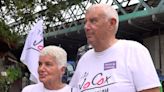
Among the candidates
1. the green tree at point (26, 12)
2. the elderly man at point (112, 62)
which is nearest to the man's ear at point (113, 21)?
the elderly man at point (112, 62)

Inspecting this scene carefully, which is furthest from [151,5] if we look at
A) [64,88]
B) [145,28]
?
[64,88]

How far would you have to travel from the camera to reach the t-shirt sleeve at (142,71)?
2686mm

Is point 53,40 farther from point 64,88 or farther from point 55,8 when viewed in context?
point 64,88

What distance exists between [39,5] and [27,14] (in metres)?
0.83

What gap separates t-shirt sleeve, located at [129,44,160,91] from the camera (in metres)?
2.69

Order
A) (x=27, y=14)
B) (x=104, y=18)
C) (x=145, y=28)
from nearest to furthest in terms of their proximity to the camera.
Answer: (x=104, y=18) < (x=27, y=14) < (x=145, y=28)

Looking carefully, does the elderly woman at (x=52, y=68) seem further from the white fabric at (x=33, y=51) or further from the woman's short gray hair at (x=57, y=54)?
the white fabric at (x=33, y=51)

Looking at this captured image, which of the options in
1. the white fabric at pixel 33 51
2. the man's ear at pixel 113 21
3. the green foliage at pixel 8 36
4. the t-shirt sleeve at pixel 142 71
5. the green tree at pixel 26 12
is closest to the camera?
the t-shirt sleeve at pixel 142 71

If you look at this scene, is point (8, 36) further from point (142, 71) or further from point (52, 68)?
point (142, 71)

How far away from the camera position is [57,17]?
9.24m

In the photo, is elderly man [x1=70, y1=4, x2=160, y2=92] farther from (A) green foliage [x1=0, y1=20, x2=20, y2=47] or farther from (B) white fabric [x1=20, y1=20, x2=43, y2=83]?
(B) white fabric [x1=20, y1=20, x2=43, y2=83]

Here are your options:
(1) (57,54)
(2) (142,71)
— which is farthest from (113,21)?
(1) (57,54)

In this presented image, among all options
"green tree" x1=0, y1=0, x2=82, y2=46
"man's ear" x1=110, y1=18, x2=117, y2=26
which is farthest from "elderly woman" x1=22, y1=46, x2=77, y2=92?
"green tree" x1=0, y1=0, x2=82, y2=46

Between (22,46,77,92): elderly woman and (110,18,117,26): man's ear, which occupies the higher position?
(110,18,117,26): man's ear
